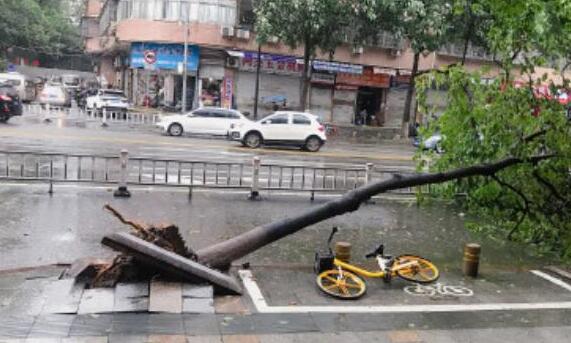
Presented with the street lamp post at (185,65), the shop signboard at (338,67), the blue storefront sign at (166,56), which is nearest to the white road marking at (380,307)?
the street lamp post at (185,65)

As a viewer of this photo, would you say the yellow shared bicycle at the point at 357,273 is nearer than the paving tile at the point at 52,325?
No

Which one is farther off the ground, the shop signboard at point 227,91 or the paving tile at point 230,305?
the shop signboard at point 227,91

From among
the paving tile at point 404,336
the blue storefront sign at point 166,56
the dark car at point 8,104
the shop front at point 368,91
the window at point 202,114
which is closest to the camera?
the paving tile at point 404,336

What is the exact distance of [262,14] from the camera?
30484 mm

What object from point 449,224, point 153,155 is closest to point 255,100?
point 153,155

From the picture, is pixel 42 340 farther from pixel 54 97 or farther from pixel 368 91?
pixel 368 91

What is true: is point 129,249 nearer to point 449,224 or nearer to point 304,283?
point 304,283

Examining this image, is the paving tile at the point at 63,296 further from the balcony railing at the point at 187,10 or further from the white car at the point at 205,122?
the balcony railing at the point at 187,10

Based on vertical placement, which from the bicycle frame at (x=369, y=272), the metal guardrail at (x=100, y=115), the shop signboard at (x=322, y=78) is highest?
the shop signboard at (x=322, y=78)

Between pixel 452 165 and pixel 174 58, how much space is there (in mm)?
31276

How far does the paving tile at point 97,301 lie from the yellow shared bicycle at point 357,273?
267 cm

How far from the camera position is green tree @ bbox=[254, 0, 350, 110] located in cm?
2869

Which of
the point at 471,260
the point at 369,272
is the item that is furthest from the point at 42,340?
the point at 471,260

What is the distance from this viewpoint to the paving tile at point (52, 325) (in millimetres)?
5965
